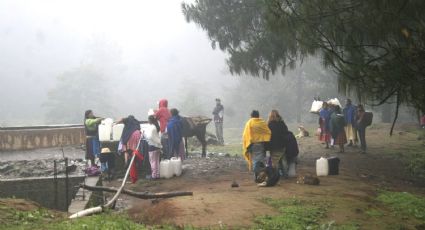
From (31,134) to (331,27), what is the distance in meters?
13.6

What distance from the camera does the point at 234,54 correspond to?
15344 mm

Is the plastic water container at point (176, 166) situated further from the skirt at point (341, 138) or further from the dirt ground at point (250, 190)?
the skirt at point (341, 138)

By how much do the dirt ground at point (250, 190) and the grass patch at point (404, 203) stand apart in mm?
326

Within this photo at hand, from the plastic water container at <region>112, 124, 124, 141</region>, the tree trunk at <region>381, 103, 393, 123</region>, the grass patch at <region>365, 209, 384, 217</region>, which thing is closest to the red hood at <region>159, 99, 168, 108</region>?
the plastic water container at <region>112, 124, 124, 141</region>

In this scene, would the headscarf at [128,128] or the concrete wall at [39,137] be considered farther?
the concrete wall at [39,137]


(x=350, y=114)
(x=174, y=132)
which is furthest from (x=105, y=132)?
(x=350, y=114)

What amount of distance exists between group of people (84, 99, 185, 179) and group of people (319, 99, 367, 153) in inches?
211

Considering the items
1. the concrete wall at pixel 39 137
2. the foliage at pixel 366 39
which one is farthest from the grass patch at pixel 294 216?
the concrete wall at pixel 39 137

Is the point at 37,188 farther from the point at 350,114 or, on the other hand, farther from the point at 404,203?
the point at 350,114

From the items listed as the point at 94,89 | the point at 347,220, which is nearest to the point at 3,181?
the point at 347,220

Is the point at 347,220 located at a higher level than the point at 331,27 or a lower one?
lower

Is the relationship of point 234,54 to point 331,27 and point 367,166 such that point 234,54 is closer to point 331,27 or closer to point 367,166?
point 367,166

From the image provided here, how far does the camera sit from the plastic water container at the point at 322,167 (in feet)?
39.3

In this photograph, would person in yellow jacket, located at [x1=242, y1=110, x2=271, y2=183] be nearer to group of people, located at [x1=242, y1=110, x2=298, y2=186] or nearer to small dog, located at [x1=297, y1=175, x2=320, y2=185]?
group of people, located at [x1=242, y1=110, x2=298, y2=186]
